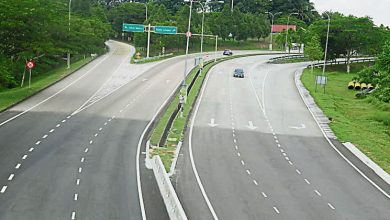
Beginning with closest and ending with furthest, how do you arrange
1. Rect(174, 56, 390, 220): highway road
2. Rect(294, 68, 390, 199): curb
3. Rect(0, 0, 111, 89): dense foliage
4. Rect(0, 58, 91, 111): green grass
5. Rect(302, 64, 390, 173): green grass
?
1. Rect(174, 56, 390, 220): highway road
2. Rect(294, 68, 390, 199): curb
3. Rect(302, 64, 390, 173): green grass
4. Rect(0, 58, 91, 111): green grass
5. Rect(0, 0, 111, 89): dense foliage

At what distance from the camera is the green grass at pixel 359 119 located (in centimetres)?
3753

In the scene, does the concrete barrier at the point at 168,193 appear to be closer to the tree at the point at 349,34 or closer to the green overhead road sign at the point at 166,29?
the green overhead road sign at the point at 166,29

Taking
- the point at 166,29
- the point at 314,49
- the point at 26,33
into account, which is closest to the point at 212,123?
the point at 26,33

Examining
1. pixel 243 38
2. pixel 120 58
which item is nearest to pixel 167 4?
pixel 243 38

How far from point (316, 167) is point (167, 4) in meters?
157

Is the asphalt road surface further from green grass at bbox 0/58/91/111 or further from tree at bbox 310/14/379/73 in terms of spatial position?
tree at bbox 310/14/379/73

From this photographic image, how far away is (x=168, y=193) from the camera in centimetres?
2433

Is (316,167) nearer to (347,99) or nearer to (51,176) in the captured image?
(51,176)

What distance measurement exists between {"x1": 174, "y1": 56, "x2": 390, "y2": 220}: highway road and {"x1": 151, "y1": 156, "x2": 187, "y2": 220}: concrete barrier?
817 mm

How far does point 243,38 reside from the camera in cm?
14425

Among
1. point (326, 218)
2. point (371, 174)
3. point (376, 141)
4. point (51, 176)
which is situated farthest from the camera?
point (376, 141)

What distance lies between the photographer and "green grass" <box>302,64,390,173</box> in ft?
123

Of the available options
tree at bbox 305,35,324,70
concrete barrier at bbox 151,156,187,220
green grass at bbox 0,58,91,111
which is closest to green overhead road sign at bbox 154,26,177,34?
tree at bbox 305,35,324,70

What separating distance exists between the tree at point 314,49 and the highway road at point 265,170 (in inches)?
1643
